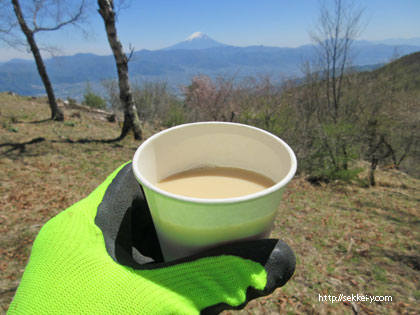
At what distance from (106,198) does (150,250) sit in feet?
1.45

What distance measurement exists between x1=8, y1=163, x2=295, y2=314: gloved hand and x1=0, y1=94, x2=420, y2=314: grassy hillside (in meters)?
2.41

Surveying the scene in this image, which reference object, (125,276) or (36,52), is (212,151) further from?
(36,52)

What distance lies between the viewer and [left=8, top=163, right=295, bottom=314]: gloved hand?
803 millimetres

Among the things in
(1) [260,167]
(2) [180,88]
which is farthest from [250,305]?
(2) [180,88]

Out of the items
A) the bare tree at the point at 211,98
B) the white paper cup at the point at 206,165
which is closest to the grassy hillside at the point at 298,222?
the white paper cup at the point at 206,165

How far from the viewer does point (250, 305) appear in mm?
3006

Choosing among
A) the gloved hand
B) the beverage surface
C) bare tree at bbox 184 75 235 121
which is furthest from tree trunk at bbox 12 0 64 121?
the beverage surface

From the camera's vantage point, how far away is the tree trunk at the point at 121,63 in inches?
272

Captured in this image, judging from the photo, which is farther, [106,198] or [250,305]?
[250,305]

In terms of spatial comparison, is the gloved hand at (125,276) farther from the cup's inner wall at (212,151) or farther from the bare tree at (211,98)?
the bare tree at (211,98)

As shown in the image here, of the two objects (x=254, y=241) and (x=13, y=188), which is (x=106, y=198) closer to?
(x=254, y=241)

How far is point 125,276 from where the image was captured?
2.79ft

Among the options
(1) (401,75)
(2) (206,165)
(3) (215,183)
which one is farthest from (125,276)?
(1) (401,75)

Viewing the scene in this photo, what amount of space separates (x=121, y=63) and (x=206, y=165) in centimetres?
731
